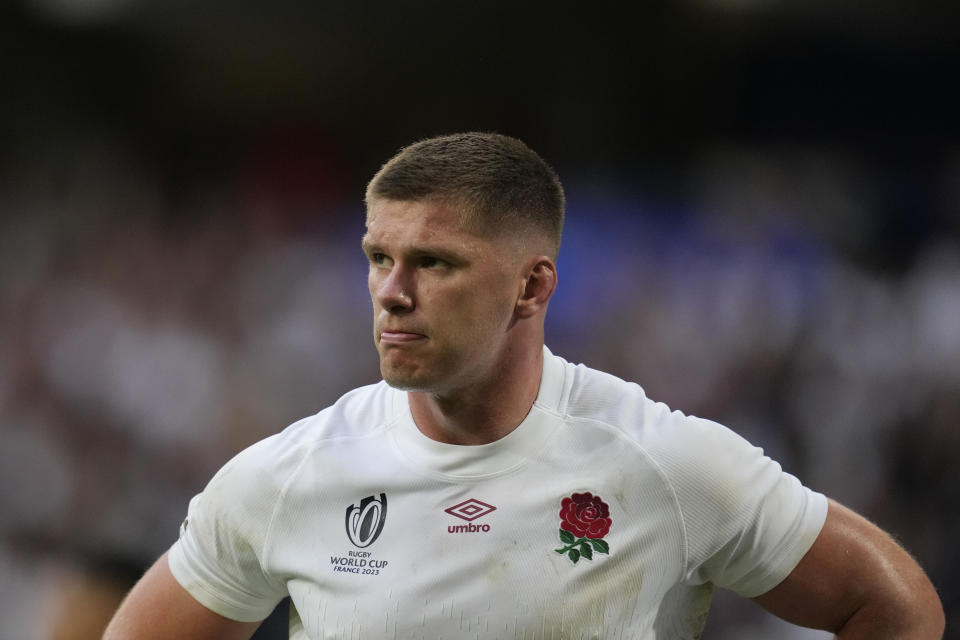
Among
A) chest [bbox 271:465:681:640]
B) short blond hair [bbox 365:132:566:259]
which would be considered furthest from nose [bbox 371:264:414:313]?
chest [bbox 271:465:681:640]

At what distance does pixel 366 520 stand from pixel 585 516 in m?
0.46

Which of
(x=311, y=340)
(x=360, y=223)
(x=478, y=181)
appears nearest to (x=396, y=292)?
(x=478, y=181)

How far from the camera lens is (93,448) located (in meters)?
5.05

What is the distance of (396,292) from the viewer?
2.17 m

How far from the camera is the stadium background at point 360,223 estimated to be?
4.96m

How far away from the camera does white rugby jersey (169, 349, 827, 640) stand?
222 cm

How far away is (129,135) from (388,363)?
3.91 m

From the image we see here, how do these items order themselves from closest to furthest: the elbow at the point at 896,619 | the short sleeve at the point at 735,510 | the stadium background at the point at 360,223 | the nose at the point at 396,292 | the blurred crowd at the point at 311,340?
the nose at the point at 396,292
the short sleeve at the point at 735,510
the elbow at the point at 896,619
the blurred crowd at the point at 311,340
the stadium background at the point at 360,223

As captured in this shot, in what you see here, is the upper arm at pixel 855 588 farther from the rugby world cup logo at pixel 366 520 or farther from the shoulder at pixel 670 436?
the rugby world cup logo at pixel 366 520

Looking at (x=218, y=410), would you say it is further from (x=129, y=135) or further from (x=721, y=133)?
(x=721, y=133)

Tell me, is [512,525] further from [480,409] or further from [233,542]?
[233,542]

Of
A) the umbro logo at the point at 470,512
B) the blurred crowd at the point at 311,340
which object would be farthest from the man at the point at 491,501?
the blurred crowd at the point at 311,340

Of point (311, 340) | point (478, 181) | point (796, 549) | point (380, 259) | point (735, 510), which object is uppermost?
point (478, 181)

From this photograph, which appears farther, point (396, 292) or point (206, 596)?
point (206, 596)
